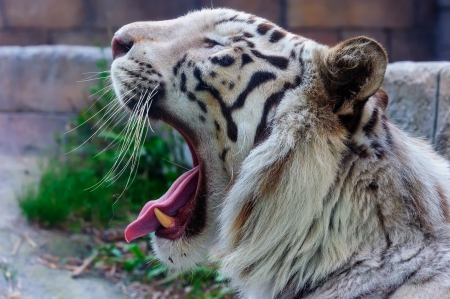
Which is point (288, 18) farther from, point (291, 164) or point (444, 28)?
point (291, 164)

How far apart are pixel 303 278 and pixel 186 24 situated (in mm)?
914

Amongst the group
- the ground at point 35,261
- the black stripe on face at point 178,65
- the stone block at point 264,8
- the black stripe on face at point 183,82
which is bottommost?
the ground at point 35,261

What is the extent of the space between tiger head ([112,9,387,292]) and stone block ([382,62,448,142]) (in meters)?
1.21

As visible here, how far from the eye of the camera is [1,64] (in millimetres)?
5367

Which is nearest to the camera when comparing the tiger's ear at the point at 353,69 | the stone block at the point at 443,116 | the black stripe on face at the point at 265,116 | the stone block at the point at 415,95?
the tiger's ear at the point at 353,69

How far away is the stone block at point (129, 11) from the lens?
654 centimetres

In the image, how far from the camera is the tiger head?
5.57 ft

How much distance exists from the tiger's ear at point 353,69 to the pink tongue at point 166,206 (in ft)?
1.99

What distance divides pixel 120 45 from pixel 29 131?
3.54m

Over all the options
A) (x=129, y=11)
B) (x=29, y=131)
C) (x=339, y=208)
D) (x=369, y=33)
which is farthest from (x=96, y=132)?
(x=369, y=33)

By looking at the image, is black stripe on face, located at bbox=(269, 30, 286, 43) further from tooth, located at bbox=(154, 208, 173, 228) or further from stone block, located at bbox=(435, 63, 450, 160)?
stone block, located at bbox=(435, 63, 450, 160)

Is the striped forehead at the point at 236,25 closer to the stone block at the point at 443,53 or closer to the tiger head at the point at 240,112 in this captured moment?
the tiger head at the point at 240,112

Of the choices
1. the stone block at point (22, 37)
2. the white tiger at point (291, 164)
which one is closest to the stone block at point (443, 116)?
the white tiger at point (291, 164)

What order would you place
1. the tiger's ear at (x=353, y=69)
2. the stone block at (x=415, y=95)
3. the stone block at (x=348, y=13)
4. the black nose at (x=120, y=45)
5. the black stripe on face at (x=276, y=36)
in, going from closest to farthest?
the tiger's ear at (x=353, y=69) → the black stripe on face at (x=276, y=36) → the black nose at (x=120, y=45) → the stone block at (x=415, y=95) → the stone block at (x=348, y=13)
